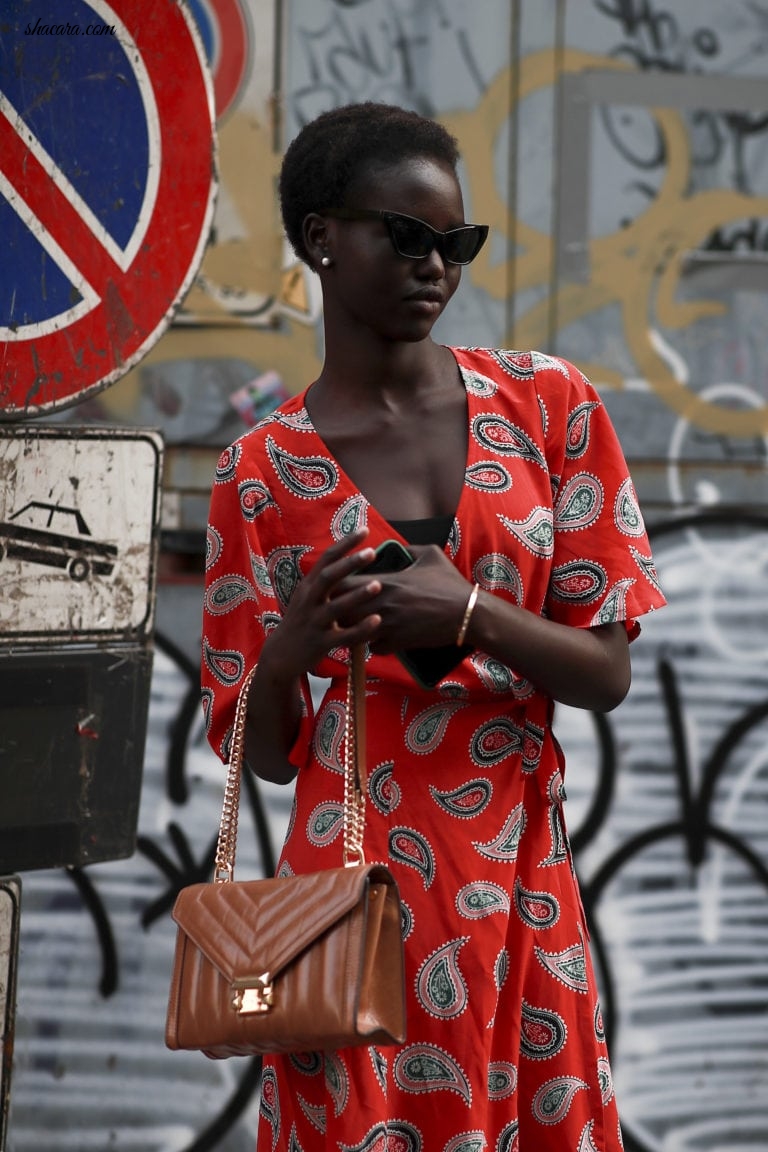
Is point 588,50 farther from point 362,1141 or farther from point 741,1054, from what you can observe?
point 362,1141

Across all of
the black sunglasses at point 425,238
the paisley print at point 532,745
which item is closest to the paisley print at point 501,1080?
the paisley print at point 532,745

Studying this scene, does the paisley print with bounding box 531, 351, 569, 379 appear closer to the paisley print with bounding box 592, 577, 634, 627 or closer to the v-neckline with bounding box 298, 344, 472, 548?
the v-neckline with bounding box 298, 344, 472, 548

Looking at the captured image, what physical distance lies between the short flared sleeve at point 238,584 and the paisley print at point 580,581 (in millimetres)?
321

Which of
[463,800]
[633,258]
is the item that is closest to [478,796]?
[463,800]

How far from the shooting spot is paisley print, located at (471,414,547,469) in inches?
74.5

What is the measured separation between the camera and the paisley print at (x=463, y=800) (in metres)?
1.82

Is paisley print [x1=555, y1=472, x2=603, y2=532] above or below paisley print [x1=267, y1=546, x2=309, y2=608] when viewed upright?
above

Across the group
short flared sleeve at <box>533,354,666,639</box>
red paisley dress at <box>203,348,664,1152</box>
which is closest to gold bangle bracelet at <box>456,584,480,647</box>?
red paisley dress at <box>203,348,664,1152</box>

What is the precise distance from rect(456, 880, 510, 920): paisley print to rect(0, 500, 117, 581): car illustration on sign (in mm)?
793

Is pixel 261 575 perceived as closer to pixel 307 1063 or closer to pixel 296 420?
pixel 296 420

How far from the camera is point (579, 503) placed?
1906 mm

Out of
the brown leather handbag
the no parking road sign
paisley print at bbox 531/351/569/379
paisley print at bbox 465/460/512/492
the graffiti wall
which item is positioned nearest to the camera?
the brown leather handbag

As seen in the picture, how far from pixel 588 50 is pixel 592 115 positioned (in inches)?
5.8

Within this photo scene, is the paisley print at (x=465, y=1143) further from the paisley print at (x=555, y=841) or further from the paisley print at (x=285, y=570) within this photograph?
the paisley print at (x=285, y=570)
